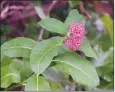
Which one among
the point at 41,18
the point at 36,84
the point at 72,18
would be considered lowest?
the point at 36,84

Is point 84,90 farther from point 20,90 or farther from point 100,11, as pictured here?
point 100,11

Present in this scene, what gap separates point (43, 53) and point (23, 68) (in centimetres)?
11

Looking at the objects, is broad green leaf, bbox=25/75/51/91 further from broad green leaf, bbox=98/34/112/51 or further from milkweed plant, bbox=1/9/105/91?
broad green leaf, bbox=98/34/112/51

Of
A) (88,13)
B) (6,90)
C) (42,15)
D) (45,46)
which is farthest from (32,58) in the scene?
(88,13)

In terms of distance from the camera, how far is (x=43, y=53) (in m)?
0.51

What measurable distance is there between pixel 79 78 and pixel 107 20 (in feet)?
1.17

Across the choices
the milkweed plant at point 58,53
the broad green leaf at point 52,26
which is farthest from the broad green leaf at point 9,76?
the broad green leaf at point 52,26

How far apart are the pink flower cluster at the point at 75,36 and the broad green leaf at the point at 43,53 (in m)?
0.03

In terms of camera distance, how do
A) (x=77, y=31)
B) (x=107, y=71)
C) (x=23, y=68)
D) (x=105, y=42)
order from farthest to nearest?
1. (x=105, y=42)
2. (x=107, y=71)
3. (x=23, y=68)
4. (x=77, y=31)

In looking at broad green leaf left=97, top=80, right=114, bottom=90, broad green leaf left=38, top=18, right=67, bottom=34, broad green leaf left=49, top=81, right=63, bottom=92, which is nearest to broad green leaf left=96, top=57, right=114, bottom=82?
broad green leaf left=97, top=80, right=114, bottom=90

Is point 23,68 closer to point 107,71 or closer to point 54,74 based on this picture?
point 54,74

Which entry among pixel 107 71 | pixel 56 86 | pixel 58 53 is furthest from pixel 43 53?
pixel 107 71

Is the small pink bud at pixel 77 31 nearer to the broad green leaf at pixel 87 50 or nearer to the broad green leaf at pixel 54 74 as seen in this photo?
the broad green leaf at pixel 87 50

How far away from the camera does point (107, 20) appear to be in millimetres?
820
